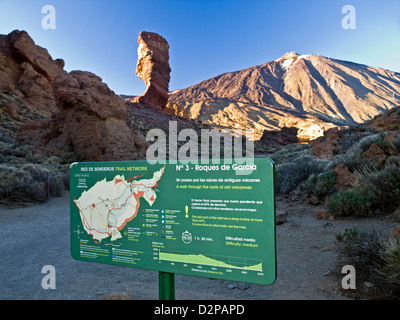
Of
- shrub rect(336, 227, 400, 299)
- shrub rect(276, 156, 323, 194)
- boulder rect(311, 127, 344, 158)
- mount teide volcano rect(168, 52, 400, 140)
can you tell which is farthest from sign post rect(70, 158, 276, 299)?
mount teide volcano rect(168, 52, 400, 140)

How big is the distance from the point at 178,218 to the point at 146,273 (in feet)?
6.86

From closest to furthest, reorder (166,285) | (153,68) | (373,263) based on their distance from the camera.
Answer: (166,285) → (373,263) → (153,68)

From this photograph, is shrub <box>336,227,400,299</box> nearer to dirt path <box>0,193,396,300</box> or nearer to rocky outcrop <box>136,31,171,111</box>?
dirt path <box>0,193,396,300</box>

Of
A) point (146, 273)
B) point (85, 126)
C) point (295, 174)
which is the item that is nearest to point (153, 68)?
point (85, 126)

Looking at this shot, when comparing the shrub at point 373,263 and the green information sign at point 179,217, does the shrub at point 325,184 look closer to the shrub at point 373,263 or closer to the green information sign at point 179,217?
the shrub at point 373,263

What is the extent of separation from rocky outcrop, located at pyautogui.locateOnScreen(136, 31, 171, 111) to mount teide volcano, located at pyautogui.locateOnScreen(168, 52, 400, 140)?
33.6 metres

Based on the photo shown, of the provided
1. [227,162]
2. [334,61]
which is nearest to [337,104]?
[334,61]

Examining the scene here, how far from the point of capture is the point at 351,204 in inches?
201

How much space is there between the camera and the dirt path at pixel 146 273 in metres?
2.94

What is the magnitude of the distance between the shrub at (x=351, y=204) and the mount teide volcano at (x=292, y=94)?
228ft

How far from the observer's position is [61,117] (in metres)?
13.9

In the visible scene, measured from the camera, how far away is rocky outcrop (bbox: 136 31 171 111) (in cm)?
4362

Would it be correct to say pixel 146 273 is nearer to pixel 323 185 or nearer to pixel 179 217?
pixel 179 217

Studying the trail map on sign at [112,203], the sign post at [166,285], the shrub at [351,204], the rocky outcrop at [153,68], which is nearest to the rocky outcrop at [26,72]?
the rocky outcrop at [153,68]
